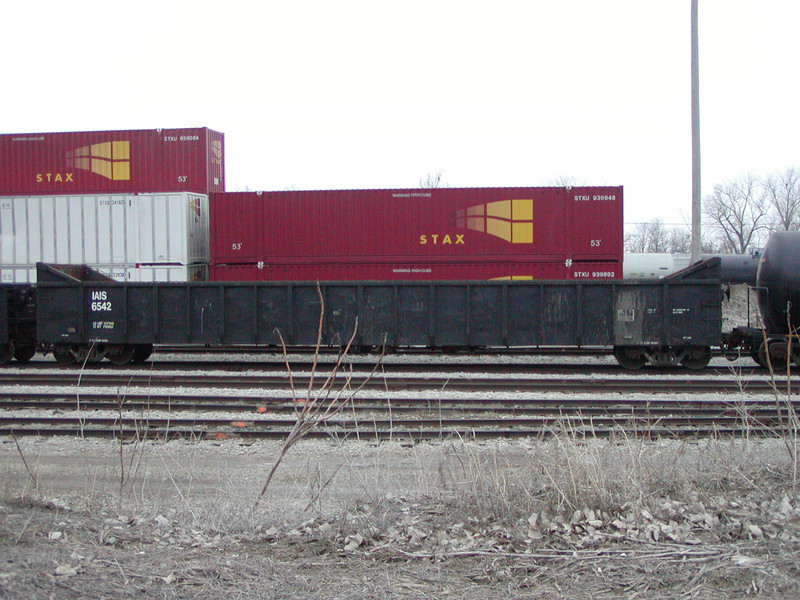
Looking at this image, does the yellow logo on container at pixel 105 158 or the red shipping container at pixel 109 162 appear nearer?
the red shipping container at pixel 109 162

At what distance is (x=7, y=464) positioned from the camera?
812 cm

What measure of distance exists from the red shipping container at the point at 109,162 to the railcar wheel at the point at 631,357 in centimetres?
1278

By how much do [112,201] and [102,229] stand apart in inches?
33.1

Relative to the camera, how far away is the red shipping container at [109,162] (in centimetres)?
2062

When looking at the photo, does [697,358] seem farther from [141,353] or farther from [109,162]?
[109,162]

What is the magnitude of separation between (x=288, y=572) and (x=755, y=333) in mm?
13396

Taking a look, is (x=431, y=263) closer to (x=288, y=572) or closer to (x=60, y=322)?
(x=60, y=322)

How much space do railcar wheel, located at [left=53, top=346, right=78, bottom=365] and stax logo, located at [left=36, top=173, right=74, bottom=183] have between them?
7.01 meters

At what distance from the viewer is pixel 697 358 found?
1492cm

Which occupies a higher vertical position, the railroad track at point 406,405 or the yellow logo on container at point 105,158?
the yellow logo on container at point 105,158

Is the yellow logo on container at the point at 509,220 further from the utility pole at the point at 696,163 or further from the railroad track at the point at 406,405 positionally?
the utility pole at the point at 696,163

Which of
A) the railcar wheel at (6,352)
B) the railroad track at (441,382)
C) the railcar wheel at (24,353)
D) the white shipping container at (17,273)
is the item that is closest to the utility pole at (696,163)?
the railroad track at (441,382)

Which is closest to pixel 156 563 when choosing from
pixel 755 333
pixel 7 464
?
pixel 7 464

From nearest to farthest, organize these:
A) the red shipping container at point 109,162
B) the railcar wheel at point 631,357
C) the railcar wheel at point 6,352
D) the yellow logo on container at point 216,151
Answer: the railcar wheel at point 631,357
the railcar wheel at point 6,352
the red shipping container at point 109,162
the yellow logo on container at point 216,151
